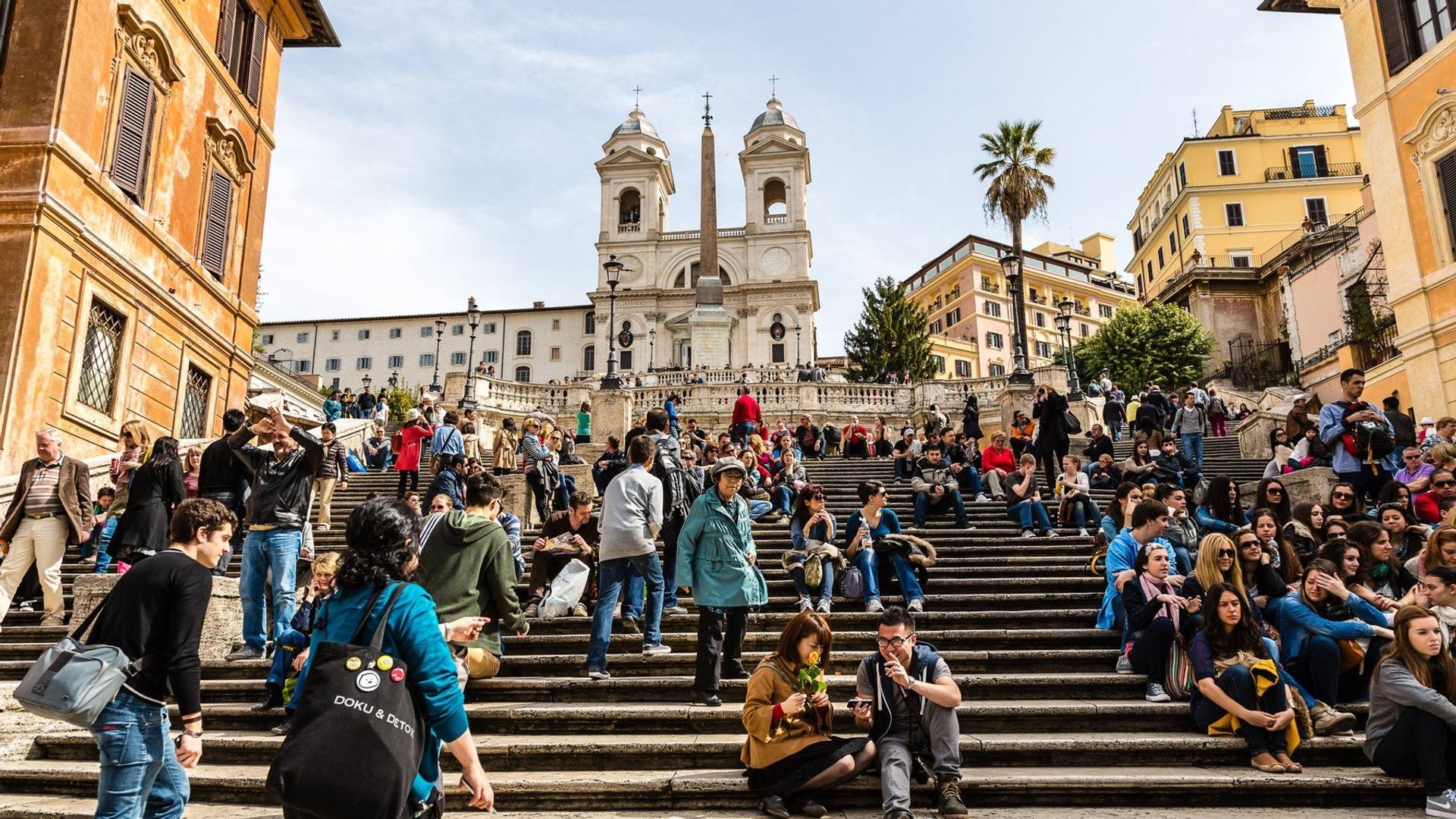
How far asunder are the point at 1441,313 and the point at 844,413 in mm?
19196

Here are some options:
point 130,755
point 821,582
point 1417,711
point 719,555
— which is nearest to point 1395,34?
point 821,582

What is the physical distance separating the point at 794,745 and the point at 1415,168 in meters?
19.1

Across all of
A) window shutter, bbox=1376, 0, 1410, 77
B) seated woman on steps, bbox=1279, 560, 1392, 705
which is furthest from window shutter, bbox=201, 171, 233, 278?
window shutter, bbox=1376, 0, 1410, 77

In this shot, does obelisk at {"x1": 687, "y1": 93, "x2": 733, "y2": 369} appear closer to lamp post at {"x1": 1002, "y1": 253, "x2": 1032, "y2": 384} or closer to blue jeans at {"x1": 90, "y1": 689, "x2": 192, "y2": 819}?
lamp post at {"x1": 1002, "y1": 253, "x2": 1032, "y2": 384}

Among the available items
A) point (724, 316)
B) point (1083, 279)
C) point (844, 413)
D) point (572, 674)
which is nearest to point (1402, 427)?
point (572, 674)

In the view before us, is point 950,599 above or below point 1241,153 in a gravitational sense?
below

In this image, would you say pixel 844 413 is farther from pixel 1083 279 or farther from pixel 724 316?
pixel 1083 279

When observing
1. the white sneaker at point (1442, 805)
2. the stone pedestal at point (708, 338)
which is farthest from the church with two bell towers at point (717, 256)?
the white sneaker at point (1442, 805)

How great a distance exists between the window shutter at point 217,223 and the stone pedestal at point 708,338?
128 ft

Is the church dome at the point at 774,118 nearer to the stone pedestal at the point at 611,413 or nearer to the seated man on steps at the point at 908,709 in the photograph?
the stone pedestal at the point at 611,413

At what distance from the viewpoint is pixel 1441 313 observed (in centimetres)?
1731

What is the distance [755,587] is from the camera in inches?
284

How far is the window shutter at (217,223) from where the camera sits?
17641 mm

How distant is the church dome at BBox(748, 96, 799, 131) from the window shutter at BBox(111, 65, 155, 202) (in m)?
64.4
